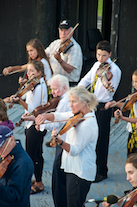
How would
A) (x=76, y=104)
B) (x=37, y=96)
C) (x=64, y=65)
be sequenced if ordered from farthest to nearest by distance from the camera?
(x=64, y=65) → (x=37, y=96) → (x=76, y=104)

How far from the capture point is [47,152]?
17.1 feet

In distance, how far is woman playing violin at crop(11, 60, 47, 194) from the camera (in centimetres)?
389

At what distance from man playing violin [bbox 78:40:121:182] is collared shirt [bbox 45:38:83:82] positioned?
0.49m

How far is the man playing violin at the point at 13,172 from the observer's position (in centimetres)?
235

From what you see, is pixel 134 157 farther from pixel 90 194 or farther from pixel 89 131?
pixel 90 194

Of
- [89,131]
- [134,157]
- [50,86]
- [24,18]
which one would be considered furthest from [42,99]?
[24,18]

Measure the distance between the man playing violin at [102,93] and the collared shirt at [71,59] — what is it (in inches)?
19.3

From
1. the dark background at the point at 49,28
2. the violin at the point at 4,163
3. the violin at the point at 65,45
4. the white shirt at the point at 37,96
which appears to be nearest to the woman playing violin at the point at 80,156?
the violin at the point at 4,163

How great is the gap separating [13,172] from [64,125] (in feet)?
2.75

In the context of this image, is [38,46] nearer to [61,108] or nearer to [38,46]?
[38,46]

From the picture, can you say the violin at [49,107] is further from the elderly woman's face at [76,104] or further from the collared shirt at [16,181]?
the collared shirt at [16,181]

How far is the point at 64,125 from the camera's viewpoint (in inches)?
120

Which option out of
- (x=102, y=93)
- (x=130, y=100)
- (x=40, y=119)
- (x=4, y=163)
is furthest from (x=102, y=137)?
(x=4, y=163)

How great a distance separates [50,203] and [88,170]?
3.90 feet
